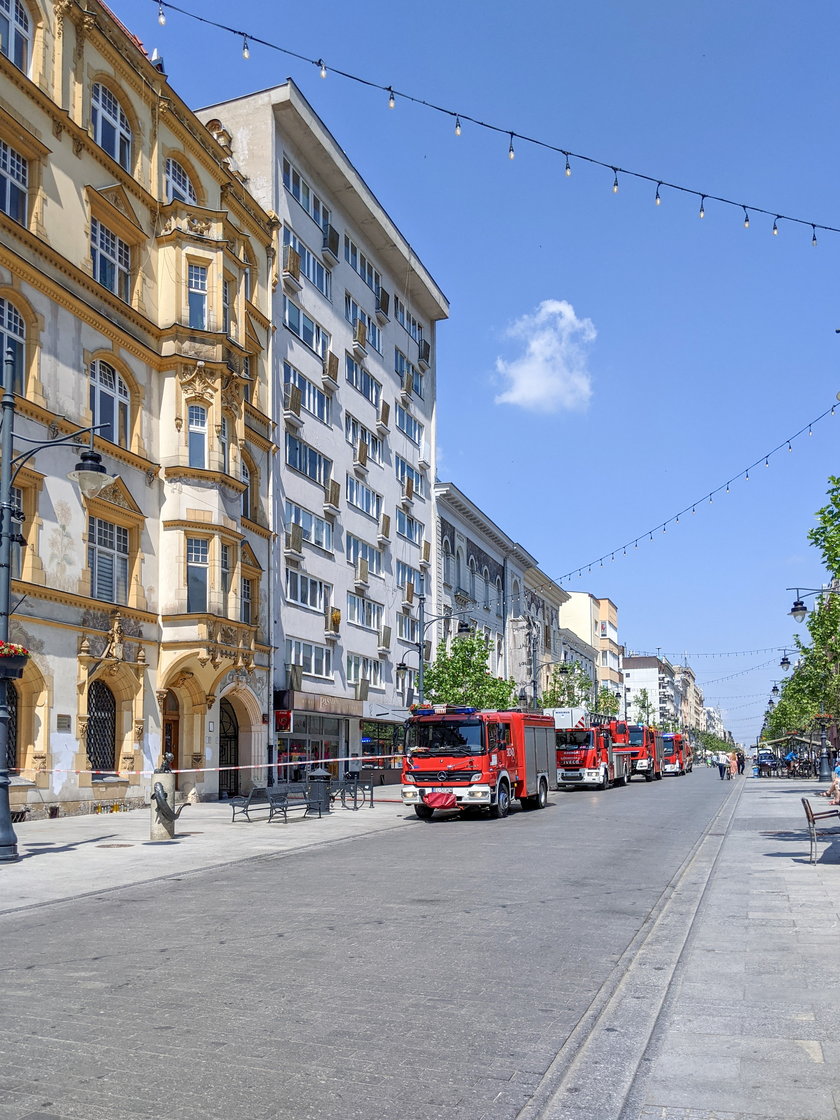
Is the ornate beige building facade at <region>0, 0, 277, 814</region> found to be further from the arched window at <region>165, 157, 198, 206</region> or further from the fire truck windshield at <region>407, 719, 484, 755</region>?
the fire truck windshield at <region>407, 719, 484, 755</region>

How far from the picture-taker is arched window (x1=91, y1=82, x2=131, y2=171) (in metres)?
29.4

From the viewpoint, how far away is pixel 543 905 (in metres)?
12.0

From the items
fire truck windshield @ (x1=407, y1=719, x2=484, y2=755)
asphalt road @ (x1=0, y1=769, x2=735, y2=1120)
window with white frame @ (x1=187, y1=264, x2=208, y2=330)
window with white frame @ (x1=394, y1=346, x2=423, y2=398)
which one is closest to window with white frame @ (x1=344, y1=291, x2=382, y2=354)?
window with white frame @ (x1=394, y1=346, x2=423, y2=398)

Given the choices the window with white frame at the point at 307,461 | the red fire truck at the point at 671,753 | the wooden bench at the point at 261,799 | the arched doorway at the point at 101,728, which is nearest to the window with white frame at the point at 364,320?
the window with white frame at the point at 307,461

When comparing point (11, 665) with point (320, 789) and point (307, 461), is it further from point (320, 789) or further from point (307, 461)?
point (307, 461)

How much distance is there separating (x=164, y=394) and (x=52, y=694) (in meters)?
10.3

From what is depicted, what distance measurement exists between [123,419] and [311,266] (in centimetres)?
1670

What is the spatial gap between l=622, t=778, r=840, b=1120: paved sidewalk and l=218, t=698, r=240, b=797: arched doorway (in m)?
23.8

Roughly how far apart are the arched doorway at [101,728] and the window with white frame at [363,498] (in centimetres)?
2006

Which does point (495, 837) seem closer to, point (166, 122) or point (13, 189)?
point (13, 189)

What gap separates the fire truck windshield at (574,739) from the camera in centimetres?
4466

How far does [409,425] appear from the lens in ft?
189

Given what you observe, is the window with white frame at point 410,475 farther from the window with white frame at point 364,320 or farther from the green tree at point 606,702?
the green tree at point 606,702

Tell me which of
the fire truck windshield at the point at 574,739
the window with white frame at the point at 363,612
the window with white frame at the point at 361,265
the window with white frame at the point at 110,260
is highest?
the window with white frame at the point at 361,265
